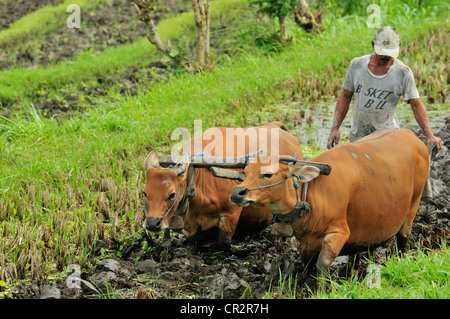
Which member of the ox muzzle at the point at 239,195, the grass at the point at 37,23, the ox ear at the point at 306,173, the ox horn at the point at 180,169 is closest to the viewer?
the ox muzzle at the point at 239,195

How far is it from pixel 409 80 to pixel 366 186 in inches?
50.5

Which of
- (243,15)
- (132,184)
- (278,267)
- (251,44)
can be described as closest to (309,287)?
(278,267)

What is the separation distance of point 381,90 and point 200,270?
7.36ft

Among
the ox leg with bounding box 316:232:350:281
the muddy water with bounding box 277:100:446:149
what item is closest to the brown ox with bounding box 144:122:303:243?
the ox leg with bounding box 316:232:350:281

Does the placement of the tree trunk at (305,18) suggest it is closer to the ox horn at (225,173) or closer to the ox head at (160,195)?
the ox head at (160,195)

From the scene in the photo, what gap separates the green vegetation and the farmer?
1.27 metres

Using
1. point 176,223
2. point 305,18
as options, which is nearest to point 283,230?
point 176,223

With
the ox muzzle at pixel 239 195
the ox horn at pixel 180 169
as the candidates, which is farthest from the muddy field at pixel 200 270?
the ox horn at pixel 180 169

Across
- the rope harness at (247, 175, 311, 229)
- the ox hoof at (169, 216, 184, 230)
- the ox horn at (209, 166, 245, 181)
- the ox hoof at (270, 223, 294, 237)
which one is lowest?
the ox hoof at (169, 216, 184, 230)

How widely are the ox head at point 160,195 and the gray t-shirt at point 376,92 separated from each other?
1.89 meters

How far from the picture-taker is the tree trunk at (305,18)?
12.5 metres

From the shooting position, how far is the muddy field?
4371mm

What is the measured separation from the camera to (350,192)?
14.5 ft

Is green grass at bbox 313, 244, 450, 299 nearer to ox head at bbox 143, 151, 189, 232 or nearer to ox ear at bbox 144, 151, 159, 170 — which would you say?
ox head at bbox 143, 151, 189, 232
